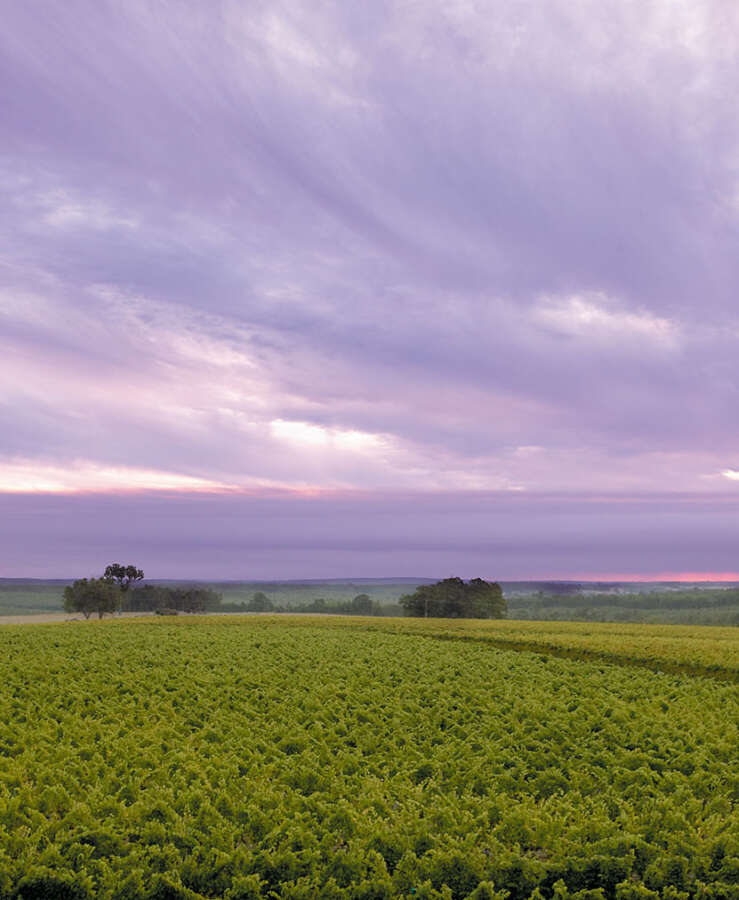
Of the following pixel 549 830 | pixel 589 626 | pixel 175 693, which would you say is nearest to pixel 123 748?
pixel 175 693

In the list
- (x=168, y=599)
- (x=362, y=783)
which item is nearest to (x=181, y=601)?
(x=168, y=599)

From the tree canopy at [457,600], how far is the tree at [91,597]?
34522 millimetres

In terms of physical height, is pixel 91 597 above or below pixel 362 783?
below

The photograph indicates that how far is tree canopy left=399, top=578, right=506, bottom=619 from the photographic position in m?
71.3

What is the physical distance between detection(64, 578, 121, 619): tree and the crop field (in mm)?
61638

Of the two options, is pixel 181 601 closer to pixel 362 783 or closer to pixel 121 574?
pixel 121 574

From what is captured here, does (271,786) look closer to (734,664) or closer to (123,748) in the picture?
(123,748)

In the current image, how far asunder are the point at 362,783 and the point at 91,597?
2852 inches

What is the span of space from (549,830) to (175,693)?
888cm

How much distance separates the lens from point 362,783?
27.4ft

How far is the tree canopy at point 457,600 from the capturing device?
7131 centimetres

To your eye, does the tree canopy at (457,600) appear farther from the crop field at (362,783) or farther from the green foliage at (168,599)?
the crop field at (362,783)

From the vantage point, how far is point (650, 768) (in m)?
9.32

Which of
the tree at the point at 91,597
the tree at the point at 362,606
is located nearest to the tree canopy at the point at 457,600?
the tree at the point at 362,606
